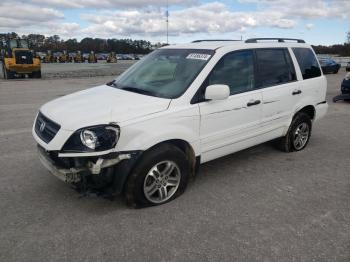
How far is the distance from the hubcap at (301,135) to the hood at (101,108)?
112 inches

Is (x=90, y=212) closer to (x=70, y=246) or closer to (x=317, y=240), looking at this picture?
(x=70, y=246)

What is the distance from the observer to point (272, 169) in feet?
16.1

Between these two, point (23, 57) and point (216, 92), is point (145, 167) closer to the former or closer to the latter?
point (216, 92)

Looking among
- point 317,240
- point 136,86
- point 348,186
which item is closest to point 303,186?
point 348,186

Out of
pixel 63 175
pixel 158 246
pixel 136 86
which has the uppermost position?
pixel 136 86

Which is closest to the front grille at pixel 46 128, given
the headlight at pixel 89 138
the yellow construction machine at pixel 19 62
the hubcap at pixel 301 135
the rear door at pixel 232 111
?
the headlight at pixel 89 138

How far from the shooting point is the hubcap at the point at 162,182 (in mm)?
3646

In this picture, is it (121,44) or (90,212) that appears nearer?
(90,212)

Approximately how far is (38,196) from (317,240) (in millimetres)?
3078

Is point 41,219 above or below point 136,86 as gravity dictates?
below

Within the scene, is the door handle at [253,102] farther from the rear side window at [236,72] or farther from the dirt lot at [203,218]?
the dirt lot at [203,218]

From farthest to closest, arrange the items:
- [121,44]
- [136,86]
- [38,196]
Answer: [121,44] < [136,86] < [38,196]

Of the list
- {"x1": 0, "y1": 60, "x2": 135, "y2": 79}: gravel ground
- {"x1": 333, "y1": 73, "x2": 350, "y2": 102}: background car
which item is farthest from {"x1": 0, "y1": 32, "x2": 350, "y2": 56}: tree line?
{"x1": 333, "y1": 73, "x2": 350, "y2": 102}: background car

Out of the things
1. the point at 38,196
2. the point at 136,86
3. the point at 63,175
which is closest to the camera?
the point at 63,175
